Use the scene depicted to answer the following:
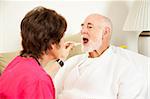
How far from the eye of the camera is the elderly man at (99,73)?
5.80 ft

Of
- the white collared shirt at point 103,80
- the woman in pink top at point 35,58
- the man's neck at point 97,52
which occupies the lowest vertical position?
the white collared shirt at point 103,80

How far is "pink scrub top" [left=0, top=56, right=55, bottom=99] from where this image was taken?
1.09 meters

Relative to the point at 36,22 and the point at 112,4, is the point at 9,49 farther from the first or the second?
the point at 36,22

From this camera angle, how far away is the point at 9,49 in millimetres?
2402

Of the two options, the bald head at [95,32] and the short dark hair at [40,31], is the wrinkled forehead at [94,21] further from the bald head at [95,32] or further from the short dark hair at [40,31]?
the short dark hair at [40,31]

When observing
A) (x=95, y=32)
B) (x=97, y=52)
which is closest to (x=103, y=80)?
(x=97, y=52)

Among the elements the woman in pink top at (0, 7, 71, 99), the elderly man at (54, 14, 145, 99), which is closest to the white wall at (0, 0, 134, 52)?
the elderly man at (54, 14, 145, 99)

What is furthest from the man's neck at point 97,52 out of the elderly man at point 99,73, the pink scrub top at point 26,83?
the pink scrub top at point 26,83

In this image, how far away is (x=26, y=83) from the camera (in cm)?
109

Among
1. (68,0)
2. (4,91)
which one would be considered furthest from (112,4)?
(4,91)

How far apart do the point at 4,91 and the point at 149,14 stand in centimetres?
158

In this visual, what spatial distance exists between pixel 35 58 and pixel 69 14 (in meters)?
1.38

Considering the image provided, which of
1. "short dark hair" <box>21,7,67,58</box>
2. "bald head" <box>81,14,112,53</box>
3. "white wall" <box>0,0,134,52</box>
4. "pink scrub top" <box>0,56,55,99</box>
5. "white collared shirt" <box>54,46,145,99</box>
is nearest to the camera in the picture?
"pink scrub top" <box>0,56,55,99</box>

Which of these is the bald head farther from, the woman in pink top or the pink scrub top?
the pink scrub top
